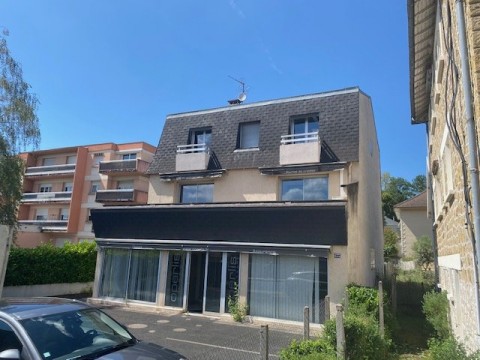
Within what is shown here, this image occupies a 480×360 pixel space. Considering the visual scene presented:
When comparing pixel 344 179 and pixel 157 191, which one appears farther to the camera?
pixel 157 191

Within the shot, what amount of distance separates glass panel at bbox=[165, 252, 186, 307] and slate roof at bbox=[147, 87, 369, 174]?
13.8 feet

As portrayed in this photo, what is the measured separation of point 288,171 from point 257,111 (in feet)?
12.5

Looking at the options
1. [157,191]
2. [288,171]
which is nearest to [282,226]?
[288,171]

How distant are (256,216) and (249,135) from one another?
179 inches

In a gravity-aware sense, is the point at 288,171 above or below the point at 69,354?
above

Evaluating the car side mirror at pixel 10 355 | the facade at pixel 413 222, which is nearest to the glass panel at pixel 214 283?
the car side mirror at pixel 10 355

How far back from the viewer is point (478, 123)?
165 inches

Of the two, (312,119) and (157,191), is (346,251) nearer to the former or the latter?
(312,119)

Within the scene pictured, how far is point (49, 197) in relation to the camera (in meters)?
36.6

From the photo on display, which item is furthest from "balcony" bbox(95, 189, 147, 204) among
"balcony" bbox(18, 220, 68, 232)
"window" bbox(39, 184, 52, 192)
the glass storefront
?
the glass storefront

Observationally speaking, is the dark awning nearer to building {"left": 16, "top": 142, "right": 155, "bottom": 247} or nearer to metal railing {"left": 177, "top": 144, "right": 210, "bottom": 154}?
metal railing {"left": 177, "top": 144, "right": 210, "bottom": 154}

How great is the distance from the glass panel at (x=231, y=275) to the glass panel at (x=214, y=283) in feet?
1.24

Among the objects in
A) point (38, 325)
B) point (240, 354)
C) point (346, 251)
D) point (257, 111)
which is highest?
point (257, 111)

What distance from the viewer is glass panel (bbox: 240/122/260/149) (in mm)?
16625
